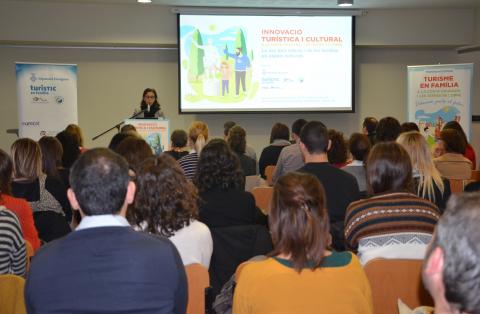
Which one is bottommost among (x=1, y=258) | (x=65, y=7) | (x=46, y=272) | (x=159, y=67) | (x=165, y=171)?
(x=1, y=258)

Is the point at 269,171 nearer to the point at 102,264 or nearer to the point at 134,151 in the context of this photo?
the point at 134,151

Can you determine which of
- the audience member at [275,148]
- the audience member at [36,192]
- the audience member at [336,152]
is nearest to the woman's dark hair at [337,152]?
the audience member at [336,152]

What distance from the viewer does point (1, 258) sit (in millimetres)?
2701

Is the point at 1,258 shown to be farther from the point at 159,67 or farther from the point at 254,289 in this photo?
the point at 159,67

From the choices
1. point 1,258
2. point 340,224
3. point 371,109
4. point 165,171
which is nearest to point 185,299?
point 165,171

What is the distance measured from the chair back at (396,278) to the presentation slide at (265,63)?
21.9 feet

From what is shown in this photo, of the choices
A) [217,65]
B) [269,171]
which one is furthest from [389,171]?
[217,65]

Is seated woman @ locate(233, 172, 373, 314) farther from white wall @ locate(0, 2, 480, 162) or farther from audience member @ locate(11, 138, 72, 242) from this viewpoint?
white wall @ locate(0, 2, 480, 162)

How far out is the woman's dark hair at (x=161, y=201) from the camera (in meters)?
2.74

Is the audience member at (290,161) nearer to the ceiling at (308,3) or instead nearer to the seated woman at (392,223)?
the seated woman at (392,223)

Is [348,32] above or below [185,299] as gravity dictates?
above

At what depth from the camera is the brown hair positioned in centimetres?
379

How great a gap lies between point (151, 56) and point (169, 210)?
6.96m

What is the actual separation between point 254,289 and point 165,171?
3.43 feet
